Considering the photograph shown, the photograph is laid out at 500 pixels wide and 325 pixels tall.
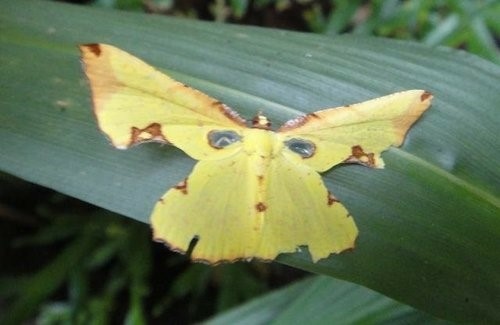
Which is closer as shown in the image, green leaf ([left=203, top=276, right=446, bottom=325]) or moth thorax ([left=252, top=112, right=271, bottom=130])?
moth thorax ([left=252, top=112, right=271, bottom=130])

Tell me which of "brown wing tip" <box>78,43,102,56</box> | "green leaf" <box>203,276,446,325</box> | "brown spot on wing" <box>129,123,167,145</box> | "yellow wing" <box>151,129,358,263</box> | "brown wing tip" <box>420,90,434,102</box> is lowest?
"green leaf" <box>203,276,446,325</box>

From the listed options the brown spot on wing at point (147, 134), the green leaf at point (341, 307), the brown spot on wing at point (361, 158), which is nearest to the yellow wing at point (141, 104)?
the brown spot on wing at point (147, 134)

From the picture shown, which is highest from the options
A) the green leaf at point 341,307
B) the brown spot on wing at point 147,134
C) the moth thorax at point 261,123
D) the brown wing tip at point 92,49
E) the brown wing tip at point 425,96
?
the brown wing tip at point 92,49

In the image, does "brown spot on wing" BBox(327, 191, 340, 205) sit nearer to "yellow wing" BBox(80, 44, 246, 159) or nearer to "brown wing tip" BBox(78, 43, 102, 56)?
"yellow wing" BBox(80, 44, 246, 159)

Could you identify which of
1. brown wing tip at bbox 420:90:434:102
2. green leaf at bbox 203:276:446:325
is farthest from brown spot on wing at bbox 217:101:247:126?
green leaf at bbox 203:276:446:325

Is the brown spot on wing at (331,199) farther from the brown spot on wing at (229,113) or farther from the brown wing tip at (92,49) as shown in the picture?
the brown wing tip at (92,49)

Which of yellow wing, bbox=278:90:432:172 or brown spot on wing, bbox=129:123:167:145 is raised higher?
yellow wing, bbox=278:90:432:172
